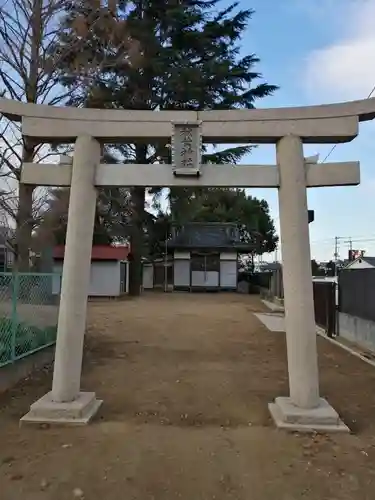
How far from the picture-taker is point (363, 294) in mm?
11672

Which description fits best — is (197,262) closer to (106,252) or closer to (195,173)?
(106,252)

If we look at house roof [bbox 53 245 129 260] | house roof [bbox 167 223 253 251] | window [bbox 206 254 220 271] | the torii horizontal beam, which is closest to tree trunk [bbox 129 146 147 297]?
house roof [bbox 53 245 129 260]

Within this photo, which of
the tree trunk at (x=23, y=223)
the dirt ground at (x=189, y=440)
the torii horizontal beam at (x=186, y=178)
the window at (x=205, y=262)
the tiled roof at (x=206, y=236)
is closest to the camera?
the dirt ground at (x=189, y=440)

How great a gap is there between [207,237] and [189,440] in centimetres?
3094

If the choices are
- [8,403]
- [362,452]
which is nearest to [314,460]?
[362,452]

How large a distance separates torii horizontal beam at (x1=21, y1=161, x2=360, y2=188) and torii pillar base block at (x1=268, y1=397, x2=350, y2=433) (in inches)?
104

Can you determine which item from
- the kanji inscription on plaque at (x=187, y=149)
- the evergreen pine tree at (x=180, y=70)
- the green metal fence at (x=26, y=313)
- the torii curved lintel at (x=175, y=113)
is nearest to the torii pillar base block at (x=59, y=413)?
the green metal fence at (x=26, y=313)

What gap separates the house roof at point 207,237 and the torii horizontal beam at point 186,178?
1098 inches

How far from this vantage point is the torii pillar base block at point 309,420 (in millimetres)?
5289

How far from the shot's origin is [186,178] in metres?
6.14

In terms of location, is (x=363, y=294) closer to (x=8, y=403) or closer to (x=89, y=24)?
(x=8, y=403)

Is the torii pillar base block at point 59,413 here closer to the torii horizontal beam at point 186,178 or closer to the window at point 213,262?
the torii horizontal beam at point 186,178

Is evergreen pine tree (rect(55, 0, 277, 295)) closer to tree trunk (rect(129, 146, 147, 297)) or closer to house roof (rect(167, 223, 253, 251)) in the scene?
tree trunk (rect(129, 146, 147, 297))

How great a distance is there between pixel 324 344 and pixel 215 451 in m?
8.01
